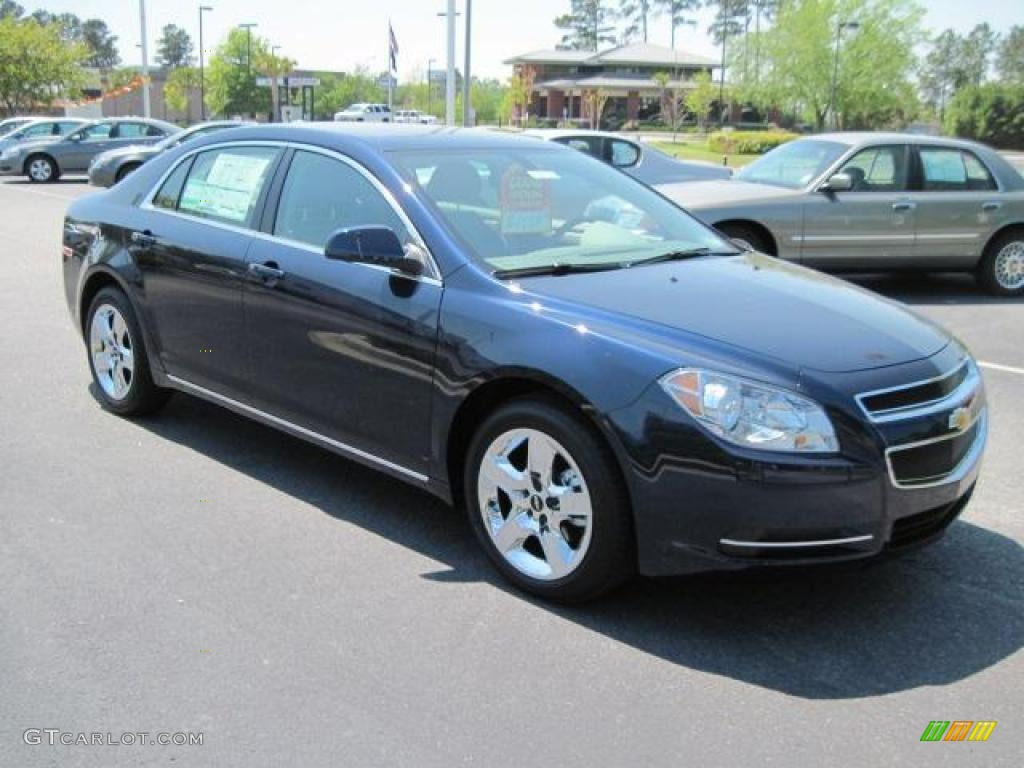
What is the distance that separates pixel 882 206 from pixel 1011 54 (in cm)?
13678

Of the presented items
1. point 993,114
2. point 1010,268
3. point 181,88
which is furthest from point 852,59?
point 1010,268

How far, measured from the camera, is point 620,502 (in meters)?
3.56

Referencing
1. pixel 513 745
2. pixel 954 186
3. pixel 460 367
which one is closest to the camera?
pixel 513 745

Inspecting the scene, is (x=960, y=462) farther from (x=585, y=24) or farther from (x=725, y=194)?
(x=585, y=24)

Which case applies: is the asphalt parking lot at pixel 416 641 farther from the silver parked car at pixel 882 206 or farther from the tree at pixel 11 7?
the tree at pixel 11 7

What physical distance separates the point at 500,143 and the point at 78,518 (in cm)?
248

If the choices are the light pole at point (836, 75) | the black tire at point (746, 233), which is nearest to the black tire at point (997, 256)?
the black tire at point (746, 233)

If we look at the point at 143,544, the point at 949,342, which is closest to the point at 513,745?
the point at 143,544

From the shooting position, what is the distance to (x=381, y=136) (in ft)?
15.7

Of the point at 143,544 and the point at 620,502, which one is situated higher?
the point at 620,502

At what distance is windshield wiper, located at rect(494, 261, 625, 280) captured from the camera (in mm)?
4115

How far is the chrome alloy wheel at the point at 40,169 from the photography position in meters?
26.2

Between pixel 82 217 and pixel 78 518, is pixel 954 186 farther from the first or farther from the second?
pixel 78 518

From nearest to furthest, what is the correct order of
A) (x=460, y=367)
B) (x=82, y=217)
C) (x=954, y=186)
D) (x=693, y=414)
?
1. (x=693, y=414)
2. (x=460, y=367)
3. (x=82, y=217)
4. (x=954, y=186)
